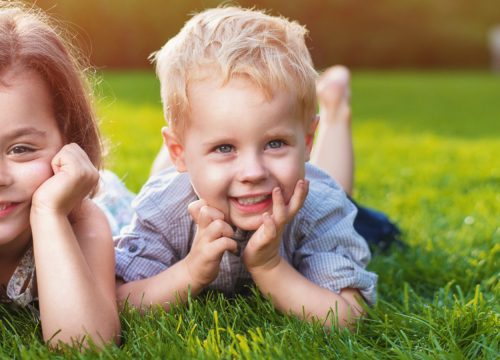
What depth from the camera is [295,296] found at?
83.5 inches

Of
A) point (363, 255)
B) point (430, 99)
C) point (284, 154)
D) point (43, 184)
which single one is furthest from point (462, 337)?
point (430, 99)

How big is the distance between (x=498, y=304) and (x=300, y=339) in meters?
0.69

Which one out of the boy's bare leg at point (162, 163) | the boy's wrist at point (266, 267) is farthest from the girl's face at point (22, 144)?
the boy's bare leg at point (162, 163)

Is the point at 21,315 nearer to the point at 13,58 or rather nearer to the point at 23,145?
the point at 23,145

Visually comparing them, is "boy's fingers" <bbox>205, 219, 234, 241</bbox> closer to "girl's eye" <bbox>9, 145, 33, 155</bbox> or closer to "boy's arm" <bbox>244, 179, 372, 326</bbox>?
"boy's arm" <bbox>244, 179, 372, 326</bbox>

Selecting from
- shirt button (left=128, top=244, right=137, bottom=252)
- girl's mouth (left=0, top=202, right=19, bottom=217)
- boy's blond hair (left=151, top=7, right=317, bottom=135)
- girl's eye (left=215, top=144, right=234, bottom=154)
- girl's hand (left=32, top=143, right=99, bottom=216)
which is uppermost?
boy's blond hair (left=151, top=7, right=317, bottom=135)

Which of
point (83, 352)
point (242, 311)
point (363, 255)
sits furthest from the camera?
point (363, 255)

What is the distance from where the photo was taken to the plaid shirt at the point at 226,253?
2.33 m

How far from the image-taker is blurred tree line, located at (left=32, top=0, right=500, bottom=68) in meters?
18.5

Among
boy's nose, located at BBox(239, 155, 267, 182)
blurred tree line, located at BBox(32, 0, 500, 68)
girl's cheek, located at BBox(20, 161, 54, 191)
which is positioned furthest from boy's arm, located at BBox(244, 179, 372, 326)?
blurred tree line, located at BBox(32, 0, 500, 68)

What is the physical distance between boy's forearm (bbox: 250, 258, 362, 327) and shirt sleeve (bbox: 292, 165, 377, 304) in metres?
0.11

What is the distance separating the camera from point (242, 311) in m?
2.13

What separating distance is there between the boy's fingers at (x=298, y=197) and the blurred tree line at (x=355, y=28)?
16830 mm

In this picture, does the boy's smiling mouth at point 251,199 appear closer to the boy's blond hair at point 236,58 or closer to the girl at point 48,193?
the boy's blond hair at point 236,58
